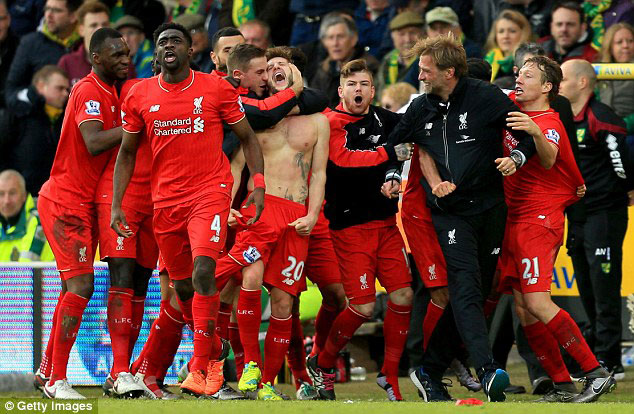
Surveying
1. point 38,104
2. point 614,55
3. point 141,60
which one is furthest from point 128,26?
point 614,55

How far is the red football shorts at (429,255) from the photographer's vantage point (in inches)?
376

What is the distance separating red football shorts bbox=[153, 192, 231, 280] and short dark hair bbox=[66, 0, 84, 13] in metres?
7.85

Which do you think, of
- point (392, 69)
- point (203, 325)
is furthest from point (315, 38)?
point (203, 325)

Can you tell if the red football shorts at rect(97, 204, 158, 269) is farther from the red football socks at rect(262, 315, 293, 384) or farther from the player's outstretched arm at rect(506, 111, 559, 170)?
the player's outstretched arm at rect(506, 111, 559, 170)

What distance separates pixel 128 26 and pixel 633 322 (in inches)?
277

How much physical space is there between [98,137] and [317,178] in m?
1.60

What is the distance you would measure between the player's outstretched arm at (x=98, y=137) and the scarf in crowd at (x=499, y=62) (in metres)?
4.78

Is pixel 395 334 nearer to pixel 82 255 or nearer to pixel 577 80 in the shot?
pixel 82 255

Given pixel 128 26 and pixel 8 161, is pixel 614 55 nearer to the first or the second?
pixel 128 26

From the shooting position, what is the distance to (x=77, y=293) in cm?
932

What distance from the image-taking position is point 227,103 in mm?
8914

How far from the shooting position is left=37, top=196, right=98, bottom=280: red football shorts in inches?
368

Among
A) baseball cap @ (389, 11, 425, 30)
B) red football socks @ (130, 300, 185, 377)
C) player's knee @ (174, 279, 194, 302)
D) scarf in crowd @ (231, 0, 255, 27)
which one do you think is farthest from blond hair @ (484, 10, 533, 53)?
player's knee @ (174, 279, 194, 302)

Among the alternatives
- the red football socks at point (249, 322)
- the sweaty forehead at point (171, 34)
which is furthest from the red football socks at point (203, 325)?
the sweaty forehead at point (171, 34)
